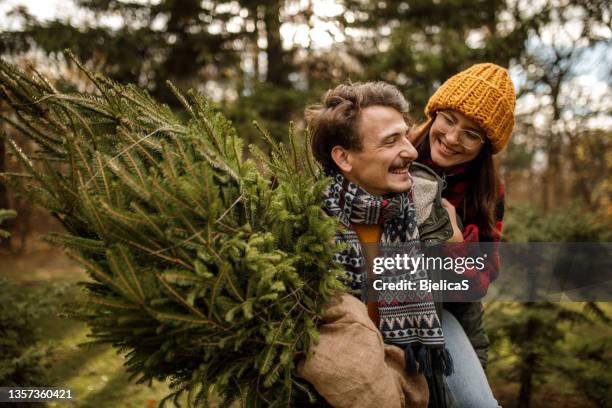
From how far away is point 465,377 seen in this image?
2.20m

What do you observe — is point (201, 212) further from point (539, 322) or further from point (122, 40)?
point (122, 40)

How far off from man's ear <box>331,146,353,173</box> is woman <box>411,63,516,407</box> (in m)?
0.66

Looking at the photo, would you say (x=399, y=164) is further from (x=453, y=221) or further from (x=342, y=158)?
(x=453, y=221)

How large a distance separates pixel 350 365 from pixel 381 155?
0.87 metres

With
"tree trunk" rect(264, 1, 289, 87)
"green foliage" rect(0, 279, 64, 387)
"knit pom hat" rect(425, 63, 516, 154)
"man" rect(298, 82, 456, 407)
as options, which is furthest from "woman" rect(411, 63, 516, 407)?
"tree trunk" rect(264, 1, 289, 87)

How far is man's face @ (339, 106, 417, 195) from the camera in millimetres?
1898

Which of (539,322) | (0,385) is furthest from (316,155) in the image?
(539,322)

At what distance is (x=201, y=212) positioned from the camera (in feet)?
4.30

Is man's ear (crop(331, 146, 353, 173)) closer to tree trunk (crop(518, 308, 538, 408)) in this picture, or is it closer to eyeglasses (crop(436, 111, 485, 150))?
eyeglasses (crop(436, 111, 485, 150))

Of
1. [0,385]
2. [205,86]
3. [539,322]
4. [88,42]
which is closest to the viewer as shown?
[0,385]

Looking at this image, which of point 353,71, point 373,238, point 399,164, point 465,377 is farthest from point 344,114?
point 353,71

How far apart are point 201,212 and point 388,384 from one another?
0.89 metres

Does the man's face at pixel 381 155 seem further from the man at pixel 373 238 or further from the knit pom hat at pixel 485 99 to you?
the knit pom hat at pixel 485 99

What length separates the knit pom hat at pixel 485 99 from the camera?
2.37 meters
